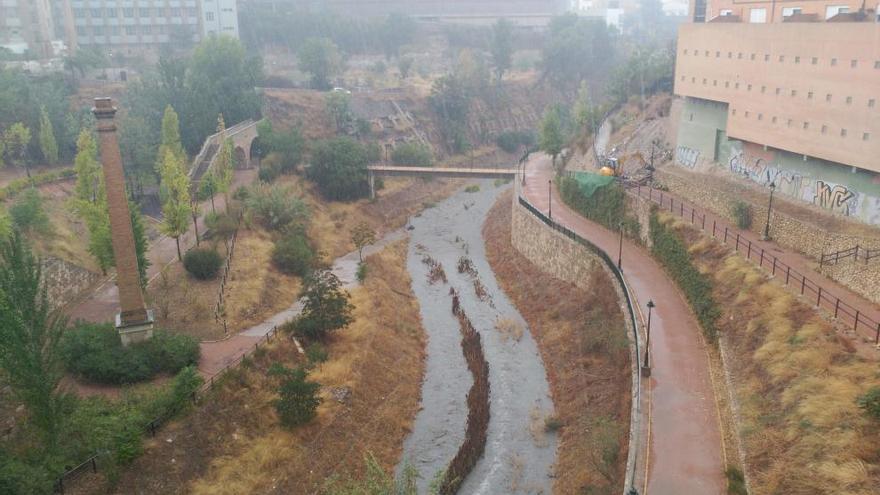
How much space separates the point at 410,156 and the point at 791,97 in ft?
141

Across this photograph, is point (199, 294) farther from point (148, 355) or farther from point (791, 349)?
point (791, 349)

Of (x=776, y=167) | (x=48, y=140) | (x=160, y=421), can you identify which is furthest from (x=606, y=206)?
(x=48, y=140)

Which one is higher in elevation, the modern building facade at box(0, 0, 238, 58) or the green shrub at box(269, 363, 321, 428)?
the modern building facade at box(0, 0, 238, 58)

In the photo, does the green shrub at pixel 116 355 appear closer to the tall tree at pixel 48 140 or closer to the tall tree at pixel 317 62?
the tall tree at pixel 48 140

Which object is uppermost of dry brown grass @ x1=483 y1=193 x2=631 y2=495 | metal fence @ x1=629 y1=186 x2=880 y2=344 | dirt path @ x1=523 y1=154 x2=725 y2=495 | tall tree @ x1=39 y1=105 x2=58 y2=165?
tall tree @ x1=39 y1=105 x2=58 y2=165

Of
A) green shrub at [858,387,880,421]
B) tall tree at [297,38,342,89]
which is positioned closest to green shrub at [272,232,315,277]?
green shrub at [858,387,880,421]

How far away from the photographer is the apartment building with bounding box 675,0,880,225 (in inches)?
1302

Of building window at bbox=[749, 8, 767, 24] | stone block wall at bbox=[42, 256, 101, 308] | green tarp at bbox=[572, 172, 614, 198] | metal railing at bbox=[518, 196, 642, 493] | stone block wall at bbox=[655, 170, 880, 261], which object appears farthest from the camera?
green tarp at bbox=[572, 172, 614, 198]

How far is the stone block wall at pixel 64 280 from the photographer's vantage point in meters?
36.1

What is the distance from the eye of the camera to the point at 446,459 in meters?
28.3

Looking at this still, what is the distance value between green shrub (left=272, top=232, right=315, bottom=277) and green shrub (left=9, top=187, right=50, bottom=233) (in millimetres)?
12783

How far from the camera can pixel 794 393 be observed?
2261cm

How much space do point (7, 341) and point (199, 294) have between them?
17.0 meters

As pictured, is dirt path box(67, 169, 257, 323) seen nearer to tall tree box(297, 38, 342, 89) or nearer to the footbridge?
the footbridge
